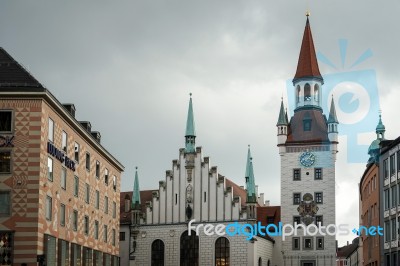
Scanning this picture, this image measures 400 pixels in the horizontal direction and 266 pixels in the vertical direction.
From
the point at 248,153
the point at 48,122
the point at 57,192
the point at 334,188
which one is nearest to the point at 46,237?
the point at 57,192

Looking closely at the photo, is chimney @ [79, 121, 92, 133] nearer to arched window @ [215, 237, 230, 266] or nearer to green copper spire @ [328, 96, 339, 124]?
arched window @ [215, 237, 230, 266]

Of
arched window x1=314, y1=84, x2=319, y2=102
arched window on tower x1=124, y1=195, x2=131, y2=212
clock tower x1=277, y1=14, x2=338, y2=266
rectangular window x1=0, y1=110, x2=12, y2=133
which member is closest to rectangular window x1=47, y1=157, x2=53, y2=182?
rectangular window x1=0, y1=110, x2=12, y2=133

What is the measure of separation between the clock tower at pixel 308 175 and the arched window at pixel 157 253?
1569cm

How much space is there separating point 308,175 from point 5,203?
54559mm

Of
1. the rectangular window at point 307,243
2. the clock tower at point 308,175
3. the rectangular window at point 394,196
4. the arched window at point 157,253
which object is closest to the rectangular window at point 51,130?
the rectangular window at point 394,196

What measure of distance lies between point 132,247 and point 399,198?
121 feet

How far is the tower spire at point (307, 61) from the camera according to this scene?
325 ft

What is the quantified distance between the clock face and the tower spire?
11169 mm

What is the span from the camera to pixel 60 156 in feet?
162

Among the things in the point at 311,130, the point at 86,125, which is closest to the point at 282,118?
the point at 311,130

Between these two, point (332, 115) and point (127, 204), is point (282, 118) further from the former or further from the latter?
point (127, 204)

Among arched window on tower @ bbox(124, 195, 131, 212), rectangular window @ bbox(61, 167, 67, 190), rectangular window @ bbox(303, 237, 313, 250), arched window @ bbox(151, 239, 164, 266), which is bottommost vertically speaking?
arched window @ bbox(151, 239, 164, 266)

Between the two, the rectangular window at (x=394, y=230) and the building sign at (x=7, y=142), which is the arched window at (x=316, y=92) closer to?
the rectangular window at (x=394, y=230)

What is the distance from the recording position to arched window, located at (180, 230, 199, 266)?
84125mm
